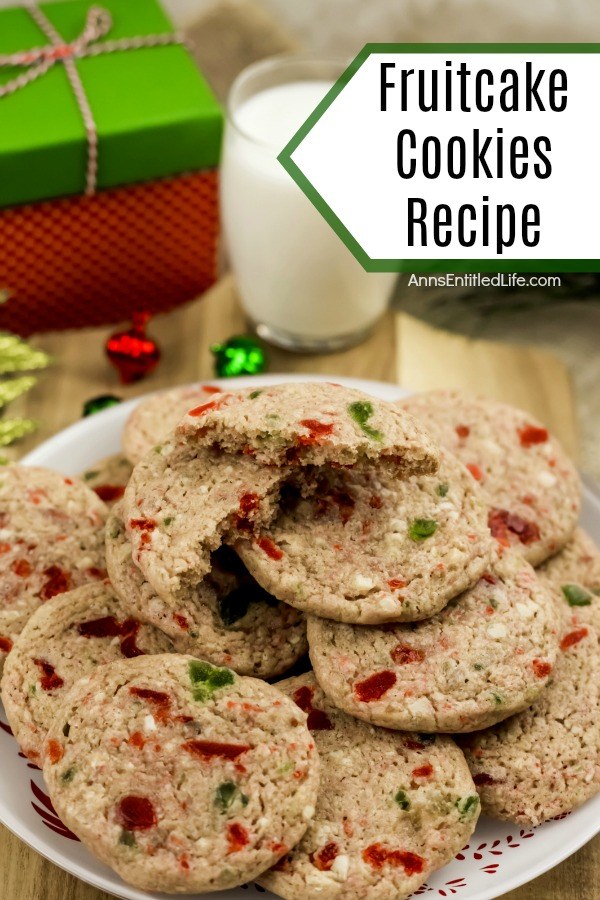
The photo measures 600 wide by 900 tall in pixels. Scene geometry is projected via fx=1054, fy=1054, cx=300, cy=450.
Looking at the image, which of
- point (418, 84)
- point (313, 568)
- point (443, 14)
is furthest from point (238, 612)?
point (443, 14)

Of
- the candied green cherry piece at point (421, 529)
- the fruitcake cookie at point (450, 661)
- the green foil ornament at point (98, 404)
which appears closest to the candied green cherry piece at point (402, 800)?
the fruitcake cookie at point (450, 661)

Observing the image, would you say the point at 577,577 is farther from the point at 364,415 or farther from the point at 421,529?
the point at 364,415

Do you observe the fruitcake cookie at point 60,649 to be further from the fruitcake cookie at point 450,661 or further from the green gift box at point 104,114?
the green gift box at point 104,114

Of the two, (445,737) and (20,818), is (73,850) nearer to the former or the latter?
(20,818)

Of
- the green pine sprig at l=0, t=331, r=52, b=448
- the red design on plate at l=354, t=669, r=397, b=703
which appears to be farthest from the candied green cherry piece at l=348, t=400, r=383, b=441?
the green pine sprig at l=0, t=331, r=52, b=448

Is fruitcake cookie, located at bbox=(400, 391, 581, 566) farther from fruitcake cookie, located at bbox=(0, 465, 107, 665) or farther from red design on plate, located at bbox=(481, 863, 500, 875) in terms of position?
fruitcake cookie, located at bbox=(0, 465, 107, 665)

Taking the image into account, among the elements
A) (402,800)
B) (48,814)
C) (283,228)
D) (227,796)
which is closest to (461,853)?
(402,800)
